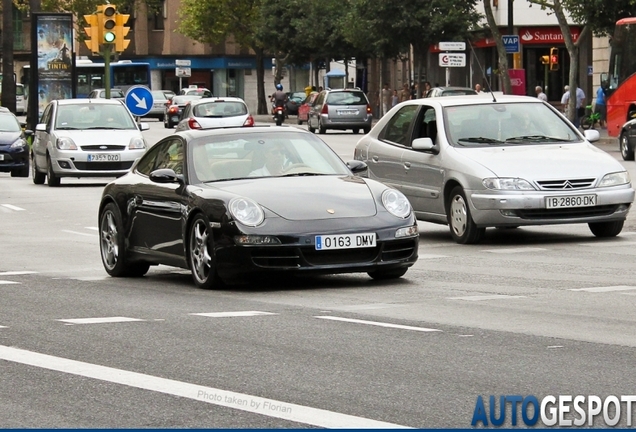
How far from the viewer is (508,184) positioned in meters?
15.5

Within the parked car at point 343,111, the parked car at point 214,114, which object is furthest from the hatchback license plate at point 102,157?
the parked car at point 343,111

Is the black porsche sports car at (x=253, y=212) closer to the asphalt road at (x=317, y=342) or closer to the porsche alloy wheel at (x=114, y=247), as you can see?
the porsche alloy wheel at (x=114, y=247)

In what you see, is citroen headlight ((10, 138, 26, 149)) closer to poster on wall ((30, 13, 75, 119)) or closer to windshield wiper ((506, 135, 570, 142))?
poster on wall ((30, 13, 75, 119))

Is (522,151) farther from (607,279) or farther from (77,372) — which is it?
(77,372)

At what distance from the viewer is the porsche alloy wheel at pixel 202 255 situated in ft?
39.5

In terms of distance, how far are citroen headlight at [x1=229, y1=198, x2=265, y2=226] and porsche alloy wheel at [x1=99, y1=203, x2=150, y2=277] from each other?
2.07 meters

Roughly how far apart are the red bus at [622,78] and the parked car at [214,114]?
986cm

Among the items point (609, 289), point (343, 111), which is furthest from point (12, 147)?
point (343, 111)

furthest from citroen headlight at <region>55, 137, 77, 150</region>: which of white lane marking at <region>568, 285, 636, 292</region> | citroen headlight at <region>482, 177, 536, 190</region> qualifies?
white lane marking at <region>568, 285, 636, 292</region>

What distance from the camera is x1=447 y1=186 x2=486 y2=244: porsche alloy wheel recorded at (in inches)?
628

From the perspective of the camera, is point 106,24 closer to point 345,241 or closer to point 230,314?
point 345,241

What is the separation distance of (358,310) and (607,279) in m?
2.73

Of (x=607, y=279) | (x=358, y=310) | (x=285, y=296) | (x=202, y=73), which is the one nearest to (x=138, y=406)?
(x=358, y=310)

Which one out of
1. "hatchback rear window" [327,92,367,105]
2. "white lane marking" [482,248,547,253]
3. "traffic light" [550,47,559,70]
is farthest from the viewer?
"traffic light" [550,47,559,70]
